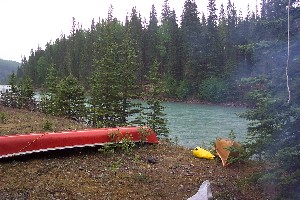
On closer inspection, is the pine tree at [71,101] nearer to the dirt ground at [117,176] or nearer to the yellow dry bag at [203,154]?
the dirt ground at [117,176]

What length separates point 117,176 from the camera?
895cm

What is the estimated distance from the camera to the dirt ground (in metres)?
8.03

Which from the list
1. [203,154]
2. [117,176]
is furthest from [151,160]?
[203,154]

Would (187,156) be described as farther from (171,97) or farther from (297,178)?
(171,97)

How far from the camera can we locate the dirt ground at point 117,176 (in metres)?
8.03

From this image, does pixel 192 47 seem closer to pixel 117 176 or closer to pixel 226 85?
pixel 226 85

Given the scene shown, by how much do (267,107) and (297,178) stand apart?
5.34 ft

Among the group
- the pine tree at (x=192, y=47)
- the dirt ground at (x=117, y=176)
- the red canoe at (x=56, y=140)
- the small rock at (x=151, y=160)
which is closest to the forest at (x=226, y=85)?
the pine tree at (x=192, y=47)

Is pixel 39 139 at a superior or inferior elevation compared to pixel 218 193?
superior

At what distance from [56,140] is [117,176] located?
236cm

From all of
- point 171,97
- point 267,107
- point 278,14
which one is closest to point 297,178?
point 267,107

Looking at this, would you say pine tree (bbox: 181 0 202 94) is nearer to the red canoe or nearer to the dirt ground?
the red canoe

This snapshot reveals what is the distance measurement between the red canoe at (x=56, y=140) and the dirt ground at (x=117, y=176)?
0.25m

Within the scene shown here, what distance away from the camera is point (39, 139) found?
994cm
